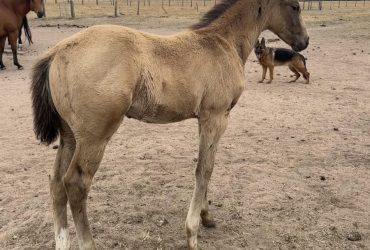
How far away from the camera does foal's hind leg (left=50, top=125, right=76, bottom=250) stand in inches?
125

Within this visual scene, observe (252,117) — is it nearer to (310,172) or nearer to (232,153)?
(232,153)

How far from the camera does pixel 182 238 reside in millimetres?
3588

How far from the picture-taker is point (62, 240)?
3.22 m

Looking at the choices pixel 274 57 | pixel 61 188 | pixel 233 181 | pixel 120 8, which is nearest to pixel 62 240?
pixel 61 188

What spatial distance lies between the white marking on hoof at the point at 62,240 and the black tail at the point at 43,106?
2.52 feet

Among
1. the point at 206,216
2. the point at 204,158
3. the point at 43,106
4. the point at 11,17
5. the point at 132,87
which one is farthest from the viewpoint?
the point at 11,17

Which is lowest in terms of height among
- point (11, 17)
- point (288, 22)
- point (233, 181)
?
point (233, 181)

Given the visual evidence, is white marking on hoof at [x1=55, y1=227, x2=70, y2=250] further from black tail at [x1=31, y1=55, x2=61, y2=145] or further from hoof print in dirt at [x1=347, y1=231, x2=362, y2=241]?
hoof print in dirt at [x1=347, y1=231, x2=362, y2=241]

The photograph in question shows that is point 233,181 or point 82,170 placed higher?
point 82,170

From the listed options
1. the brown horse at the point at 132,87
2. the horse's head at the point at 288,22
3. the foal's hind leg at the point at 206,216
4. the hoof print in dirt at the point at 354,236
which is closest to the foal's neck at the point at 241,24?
the brown horse at the point at 132,87

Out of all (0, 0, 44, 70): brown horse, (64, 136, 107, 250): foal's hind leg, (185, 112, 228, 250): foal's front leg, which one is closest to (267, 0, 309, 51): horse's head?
(185, 112, 228, 250): foal's front leg

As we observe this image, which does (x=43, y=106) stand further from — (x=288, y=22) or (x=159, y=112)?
(x=288, y=22)

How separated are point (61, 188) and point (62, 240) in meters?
0.43

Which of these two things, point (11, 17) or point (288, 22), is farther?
point (11, 17)
